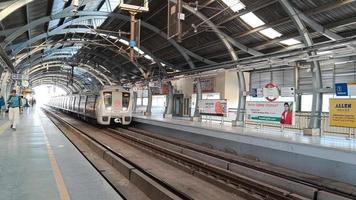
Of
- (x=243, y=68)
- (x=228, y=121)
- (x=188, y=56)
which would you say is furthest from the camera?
(x=188, y=56)

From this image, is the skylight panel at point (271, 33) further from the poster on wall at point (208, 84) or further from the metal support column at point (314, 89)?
the poster on wall at point (208, 84)

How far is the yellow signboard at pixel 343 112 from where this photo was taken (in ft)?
38.7

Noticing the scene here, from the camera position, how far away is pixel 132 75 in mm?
45688

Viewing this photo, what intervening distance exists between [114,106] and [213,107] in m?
6.98

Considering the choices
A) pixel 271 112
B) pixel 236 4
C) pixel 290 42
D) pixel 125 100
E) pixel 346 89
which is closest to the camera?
pixel 346 89

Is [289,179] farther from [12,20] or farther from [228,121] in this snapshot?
[12,20]

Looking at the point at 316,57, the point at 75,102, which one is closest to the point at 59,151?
the point at 316,57

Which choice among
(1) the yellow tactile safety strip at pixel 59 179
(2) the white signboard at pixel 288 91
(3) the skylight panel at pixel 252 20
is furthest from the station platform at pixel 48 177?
(3) the skylight panel at pixel 252 20

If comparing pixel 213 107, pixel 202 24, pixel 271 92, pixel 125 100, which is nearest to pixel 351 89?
pixel 271 92

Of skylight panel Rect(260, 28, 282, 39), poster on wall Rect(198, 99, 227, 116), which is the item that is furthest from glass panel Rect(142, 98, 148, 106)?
skylight panel Rect(260, 28, 282, 39)

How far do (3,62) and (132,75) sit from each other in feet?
80.4

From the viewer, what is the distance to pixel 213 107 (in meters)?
21.1

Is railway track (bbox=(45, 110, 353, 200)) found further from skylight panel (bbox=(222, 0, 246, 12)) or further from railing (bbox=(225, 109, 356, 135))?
skylight panel (bbox=(222, 0, 246, 12))

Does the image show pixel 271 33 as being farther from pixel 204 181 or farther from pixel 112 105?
pixel 204 181
